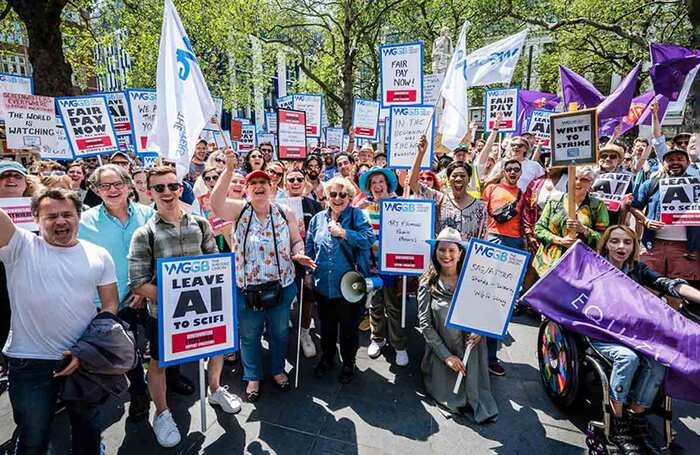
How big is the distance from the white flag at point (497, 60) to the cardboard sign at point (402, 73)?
1.54 meters

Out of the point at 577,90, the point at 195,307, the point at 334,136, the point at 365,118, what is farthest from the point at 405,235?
the point at 334,136

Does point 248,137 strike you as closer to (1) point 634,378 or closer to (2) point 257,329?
(2) point 257,329

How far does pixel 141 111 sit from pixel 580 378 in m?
7.46

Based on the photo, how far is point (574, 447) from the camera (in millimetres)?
2938

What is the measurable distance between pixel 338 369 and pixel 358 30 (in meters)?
18.1

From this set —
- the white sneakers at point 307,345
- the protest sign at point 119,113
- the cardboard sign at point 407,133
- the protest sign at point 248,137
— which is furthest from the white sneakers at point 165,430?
the protest sign at point 248,137

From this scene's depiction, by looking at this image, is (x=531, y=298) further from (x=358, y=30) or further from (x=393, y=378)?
(x=358, y=30)

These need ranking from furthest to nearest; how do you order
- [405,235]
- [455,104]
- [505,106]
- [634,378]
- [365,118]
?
[365,118], [505,106], [455,104], [405,235], [634,378]

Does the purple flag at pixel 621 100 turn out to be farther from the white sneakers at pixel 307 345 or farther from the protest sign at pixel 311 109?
the protest sign at pixel 311 109

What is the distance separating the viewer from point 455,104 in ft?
16.8

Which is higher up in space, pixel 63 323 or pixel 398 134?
pixel 398 134

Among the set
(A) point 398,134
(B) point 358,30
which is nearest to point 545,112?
(A) point 398,134

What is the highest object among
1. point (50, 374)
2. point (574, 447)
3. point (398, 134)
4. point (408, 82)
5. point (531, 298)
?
point (408, 82)

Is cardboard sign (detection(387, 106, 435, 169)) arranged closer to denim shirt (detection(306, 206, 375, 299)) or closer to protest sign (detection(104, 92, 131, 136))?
denim shirt (detection(306, 206, 375, 299))
